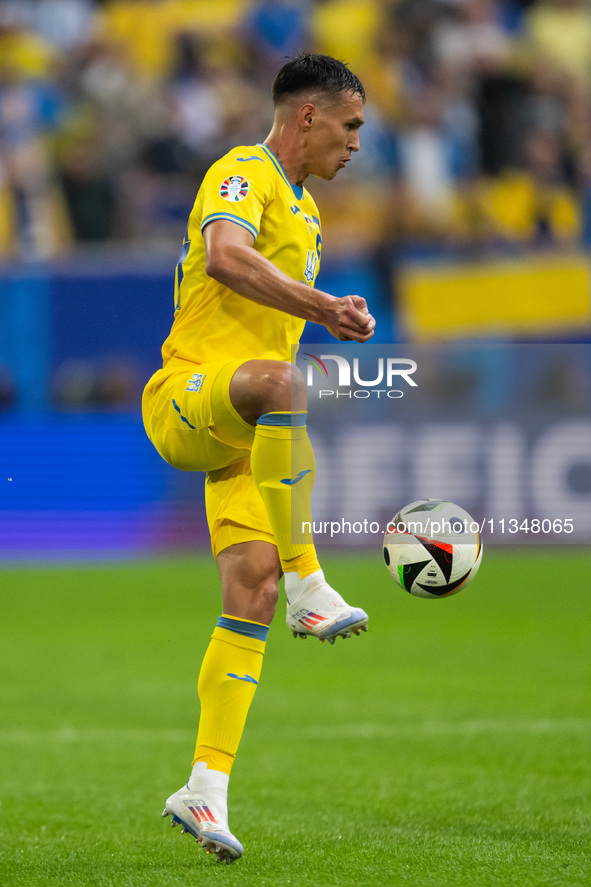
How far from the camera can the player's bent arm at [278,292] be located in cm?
316

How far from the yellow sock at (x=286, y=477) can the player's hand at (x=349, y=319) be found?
13.6 inches

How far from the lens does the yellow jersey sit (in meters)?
3.58

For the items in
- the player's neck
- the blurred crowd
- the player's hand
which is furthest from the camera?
the blurred crowd

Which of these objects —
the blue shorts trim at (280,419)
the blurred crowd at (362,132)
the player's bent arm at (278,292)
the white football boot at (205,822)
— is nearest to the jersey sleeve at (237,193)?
the player's bent arm at (278,292)

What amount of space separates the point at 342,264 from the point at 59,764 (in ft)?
24.0

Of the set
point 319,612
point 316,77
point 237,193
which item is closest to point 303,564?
point 319,612

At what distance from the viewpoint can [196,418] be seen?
349 cm

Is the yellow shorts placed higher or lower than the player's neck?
lower

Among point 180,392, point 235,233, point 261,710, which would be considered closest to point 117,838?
point 180,392

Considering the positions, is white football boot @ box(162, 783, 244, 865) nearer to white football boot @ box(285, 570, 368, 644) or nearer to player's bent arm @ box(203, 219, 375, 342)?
white football boot @ box(285, 570, 368, 644)

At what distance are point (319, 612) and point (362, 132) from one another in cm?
1023

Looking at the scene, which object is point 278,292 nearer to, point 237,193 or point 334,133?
point 237,193

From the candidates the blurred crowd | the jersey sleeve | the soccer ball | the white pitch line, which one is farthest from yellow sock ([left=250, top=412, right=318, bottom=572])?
the blurred crowd

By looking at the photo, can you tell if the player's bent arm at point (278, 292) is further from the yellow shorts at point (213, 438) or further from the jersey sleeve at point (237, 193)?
the yellow shorts at point (213, 438)
